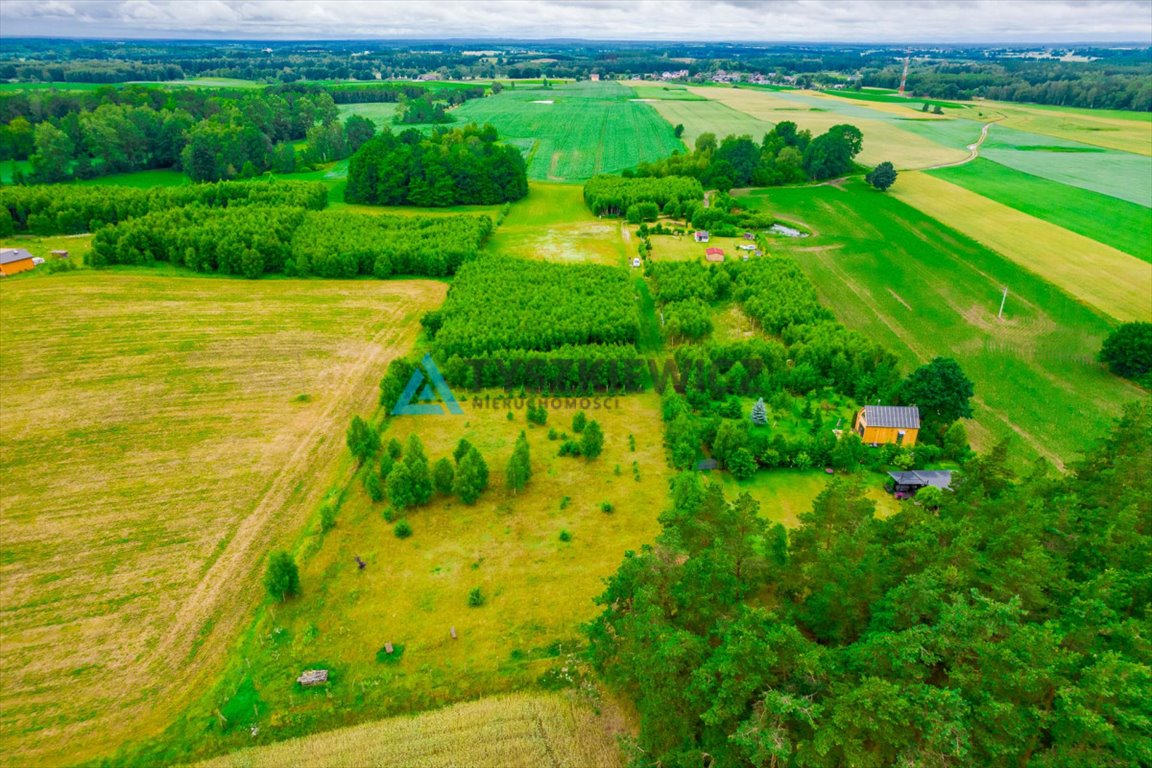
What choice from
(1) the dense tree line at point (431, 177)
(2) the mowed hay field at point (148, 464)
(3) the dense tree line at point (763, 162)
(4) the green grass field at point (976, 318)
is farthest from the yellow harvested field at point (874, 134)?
(2) the mowed hay field at point (148, 464)

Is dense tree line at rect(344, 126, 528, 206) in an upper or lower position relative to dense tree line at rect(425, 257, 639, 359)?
upper

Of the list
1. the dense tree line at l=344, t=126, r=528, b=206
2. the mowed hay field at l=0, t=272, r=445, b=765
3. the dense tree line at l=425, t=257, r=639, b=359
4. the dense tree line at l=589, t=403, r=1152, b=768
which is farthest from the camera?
the dense tree line at l=344, t=126, r=528, b=206

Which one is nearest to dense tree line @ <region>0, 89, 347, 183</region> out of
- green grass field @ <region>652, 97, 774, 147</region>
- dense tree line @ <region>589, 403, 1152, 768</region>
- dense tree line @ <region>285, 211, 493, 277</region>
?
dense tree line @ <region>285, 211, 493, 277</region>

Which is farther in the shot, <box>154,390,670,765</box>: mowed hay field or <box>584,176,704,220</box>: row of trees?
<box>584,176,704,220</box>: row of trees

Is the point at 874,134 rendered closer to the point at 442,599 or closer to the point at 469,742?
the point at 442,599

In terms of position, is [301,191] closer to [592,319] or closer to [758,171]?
[592,319]

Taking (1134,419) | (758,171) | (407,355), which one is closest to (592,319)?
(407,355)

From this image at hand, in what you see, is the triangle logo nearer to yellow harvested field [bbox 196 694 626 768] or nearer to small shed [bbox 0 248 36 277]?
yellow harvested field [bbox 196 694 626 768]
